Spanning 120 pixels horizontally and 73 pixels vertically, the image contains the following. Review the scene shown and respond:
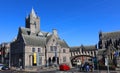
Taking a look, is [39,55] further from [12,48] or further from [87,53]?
[87,53]

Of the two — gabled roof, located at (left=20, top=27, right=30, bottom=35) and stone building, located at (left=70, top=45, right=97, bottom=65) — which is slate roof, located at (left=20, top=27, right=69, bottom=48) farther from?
stone building, located at (left=70, top=45, right=97, bottom=65)

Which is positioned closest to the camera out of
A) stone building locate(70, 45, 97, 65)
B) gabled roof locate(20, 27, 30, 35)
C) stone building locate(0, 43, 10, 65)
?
gabled roof locate(20, 27, 30, 35)

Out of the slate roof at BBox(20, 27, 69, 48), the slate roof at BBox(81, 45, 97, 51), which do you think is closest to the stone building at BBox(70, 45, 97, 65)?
the slate roof at BBox(81, 45, 97, 51)

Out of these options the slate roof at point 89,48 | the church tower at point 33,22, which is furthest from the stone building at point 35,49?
the slate roof at point 89,48

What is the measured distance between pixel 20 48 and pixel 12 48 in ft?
18.8

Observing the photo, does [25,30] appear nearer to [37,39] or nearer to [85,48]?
[37,39]

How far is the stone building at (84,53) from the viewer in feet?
344

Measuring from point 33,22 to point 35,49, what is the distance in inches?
744

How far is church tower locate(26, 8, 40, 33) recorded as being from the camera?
9156 cm

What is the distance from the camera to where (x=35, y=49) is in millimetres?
77250

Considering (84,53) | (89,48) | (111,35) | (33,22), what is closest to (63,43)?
(33,22)

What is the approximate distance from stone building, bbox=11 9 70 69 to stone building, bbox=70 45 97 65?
1830cm

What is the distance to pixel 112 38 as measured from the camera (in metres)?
100

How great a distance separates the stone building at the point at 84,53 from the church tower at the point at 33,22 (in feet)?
82.5
